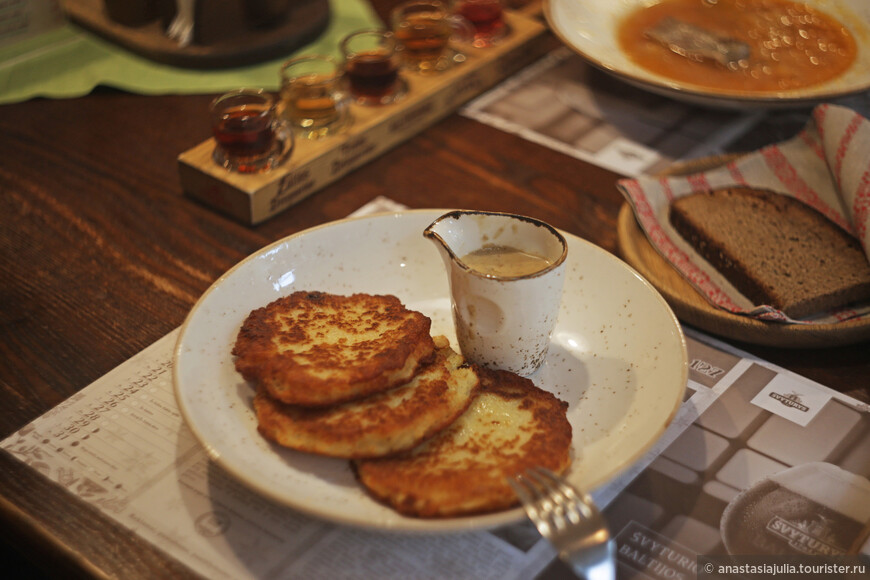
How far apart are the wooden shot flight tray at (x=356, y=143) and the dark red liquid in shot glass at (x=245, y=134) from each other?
0.16ft

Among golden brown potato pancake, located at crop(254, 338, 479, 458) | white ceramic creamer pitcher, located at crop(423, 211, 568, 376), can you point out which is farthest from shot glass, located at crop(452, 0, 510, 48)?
golden brown potato pancake, located at crop(254, 338, 479, 458)

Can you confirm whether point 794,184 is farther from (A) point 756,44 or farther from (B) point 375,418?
(B) point 375,418

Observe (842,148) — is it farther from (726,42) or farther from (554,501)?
(554,501)

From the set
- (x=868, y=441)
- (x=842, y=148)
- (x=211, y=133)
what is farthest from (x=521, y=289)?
(x=211, y=133)

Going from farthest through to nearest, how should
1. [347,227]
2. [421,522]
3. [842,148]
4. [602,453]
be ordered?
[842,148] → [347,227] → [602,453] → [421,522]

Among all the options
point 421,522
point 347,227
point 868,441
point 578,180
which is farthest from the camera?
point 578,180

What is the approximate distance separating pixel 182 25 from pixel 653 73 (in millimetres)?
1297

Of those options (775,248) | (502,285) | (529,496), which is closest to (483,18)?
(775,248)

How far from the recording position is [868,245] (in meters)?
1.45

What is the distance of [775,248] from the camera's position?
4.98 ft

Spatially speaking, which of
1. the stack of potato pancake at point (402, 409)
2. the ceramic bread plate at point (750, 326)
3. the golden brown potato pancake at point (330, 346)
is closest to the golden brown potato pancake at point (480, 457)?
the stack of potato pancake at point (402, 409)

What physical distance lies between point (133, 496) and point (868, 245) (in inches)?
52.7

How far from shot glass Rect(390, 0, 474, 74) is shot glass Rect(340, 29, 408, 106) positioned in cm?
6

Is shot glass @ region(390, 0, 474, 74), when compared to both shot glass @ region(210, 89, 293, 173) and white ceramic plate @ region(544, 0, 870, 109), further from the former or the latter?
shot glass @ region(210, 89, 293, 173)
